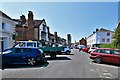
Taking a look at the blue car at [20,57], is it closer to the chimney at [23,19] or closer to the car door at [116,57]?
the car door at [116,57]

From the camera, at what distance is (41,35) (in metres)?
54.4

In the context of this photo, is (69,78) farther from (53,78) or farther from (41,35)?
(41,35)

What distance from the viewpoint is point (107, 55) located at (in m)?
18.9

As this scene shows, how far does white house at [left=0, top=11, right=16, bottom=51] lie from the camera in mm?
28150

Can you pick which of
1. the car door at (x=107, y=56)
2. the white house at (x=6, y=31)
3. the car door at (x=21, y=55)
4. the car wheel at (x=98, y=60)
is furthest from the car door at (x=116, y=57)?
the white house at (x=6, y=31)

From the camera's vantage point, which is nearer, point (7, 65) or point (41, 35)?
point (7, 65)

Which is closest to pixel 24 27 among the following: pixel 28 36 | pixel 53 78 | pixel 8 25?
pixel 28 36

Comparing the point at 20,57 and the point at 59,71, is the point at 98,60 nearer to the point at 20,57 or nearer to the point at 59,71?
the point at 59,71

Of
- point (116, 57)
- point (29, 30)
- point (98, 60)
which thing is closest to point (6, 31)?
point (98, 60)

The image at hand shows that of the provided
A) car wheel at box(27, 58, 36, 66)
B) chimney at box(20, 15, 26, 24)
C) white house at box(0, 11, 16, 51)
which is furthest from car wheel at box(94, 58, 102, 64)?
chimney at box(20, 15, 26, 24)

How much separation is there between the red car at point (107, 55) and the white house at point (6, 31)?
1367 centimetres

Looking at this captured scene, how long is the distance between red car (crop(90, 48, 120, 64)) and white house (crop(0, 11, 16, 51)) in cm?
1367

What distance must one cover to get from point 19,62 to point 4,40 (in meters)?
14.5

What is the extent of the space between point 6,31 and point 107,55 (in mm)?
16405
